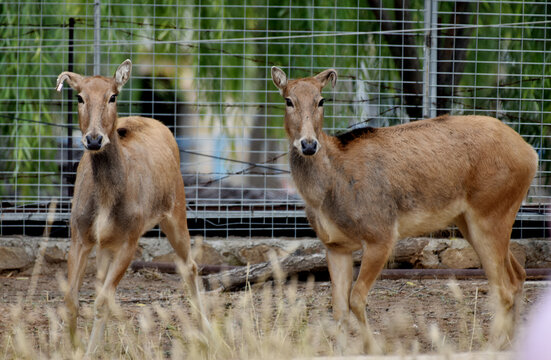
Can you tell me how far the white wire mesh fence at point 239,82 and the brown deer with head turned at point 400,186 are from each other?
262 cm

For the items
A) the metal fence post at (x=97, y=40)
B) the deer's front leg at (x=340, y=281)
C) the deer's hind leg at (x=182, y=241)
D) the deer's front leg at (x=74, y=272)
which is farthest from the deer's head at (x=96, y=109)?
the metal fence post at (x=97, y=40)

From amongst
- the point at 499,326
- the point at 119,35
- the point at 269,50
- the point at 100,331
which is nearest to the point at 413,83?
the point at 269,50

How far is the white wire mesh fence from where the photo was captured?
910 cm

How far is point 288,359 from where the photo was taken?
11.3ft

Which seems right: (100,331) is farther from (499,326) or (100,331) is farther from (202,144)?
(202,144)

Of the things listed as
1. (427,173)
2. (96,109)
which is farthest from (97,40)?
(427,173)

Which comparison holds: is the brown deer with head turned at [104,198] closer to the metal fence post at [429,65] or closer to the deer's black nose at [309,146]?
the deer's black nose at [309,146]

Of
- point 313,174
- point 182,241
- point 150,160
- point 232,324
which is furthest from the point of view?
point 182,241

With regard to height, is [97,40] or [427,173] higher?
[97,40]

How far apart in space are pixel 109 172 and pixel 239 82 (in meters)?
4.20

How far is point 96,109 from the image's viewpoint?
574cm

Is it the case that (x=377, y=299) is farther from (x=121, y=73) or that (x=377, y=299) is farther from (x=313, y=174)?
(x=121, y=73)

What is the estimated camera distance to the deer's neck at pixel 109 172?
5852 mm

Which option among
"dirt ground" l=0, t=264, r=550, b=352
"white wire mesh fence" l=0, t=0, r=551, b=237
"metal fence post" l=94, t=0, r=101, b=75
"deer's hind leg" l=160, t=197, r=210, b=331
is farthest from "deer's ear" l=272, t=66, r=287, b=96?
"metal fence post" l=94, t=0, r=101, b=75
